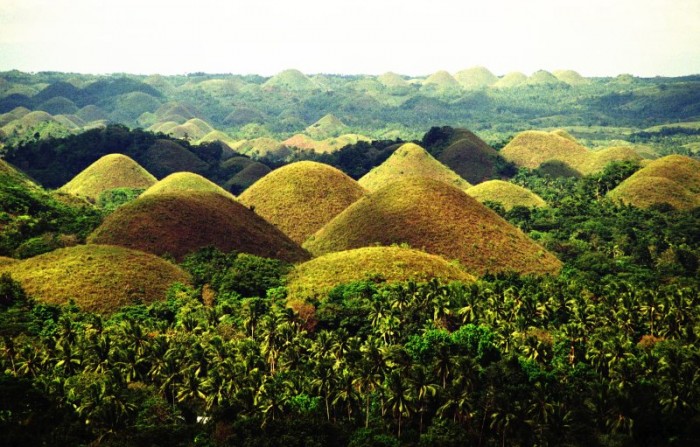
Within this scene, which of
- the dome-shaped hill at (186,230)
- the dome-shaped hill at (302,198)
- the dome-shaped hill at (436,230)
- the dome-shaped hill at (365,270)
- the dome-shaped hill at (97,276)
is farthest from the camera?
the dome-shaped hill at (302,198)

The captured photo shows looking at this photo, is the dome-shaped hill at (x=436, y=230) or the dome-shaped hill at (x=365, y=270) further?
the dome-shaped hill at (x=436, y=230)

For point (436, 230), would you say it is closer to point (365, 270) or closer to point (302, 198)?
point (365, 270)

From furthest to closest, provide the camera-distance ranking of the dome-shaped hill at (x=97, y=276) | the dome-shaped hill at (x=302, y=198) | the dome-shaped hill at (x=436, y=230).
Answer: the dome-shaped hill at (x=302, y=198)
the dome-shaped hill at (x=436, y=230)
the dome-shaped hill at (x=97, y=276)

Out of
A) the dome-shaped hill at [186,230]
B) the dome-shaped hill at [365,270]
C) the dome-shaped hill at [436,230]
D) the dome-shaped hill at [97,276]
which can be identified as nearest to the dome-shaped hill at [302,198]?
the dome-shaped hill at [436,230]

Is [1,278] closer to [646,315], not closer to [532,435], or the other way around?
[532,435]

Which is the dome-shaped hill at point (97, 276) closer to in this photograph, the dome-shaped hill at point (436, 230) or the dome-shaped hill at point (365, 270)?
the dome-shaped hill at point (365, 270)

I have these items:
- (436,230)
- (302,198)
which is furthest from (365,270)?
(302,198)
